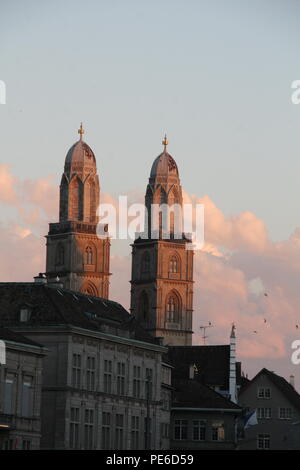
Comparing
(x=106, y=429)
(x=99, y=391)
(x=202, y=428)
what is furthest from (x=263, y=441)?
(x=99, y=391)

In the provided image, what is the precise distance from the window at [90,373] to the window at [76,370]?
129cm

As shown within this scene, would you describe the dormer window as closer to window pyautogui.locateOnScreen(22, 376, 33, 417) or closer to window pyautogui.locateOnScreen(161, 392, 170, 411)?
window pyautogui.locateOnScreen(22, 376, 33, 417)

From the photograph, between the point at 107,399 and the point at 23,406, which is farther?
the point at 107,399

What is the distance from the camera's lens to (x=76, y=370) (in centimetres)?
13312

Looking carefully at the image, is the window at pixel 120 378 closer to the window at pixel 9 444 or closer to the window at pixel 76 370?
the window at pixel 76 370

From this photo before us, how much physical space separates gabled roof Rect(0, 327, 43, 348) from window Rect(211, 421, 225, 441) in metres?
36.5

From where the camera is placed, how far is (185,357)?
609 feet

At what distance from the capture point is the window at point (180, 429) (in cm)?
16000

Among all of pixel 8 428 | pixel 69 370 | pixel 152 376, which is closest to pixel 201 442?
pixel 152 376

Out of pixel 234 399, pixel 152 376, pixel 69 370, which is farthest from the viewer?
pixel 234 399

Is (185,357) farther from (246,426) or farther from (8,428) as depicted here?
(8,428)

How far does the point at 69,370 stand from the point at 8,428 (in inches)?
484

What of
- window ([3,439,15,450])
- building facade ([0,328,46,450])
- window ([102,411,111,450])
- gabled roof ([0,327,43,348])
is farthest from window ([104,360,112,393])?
window ([3,439,15,450])

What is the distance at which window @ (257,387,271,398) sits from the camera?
17900 cm
